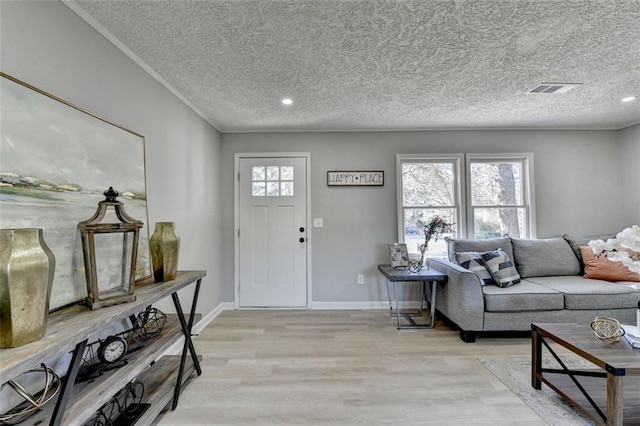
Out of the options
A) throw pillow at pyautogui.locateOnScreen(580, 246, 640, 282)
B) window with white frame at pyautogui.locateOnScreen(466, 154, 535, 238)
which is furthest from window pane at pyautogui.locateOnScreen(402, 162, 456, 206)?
throw pillow at pyautogui.locateOnScreen(580, 246, 640, 282)

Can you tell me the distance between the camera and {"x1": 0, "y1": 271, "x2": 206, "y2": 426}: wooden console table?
91cm

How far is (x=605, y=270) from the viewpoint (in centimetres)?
309

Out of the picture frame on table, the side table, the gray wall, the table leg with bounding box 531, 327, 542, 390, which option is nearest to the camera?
the table leg with bounding box 531, 327, 542, 390

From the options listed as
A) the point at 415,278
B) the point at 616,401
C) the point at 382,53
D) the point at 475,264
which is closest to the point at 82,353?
the point at 382,53

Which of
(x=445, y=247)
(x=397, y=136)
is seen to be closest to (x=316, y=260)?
(x=445, y=247)

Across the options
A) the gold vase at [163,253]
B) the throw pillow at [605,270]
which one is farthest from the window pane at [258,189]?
the throw pillow at [605,270]

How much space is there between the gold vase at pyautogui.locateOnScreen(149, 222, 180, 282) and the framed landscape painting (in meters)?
0.36

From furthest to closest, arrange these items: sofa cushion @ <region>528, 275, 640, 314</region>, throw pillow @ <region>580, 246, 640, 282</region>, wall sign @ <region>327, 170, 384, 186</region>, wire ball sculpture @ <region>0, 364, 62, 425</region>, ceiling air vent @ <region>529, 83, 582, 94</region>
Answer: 1. wall sign @ <region>327, 170, 384, 186</region>
2. throw pillow @ <region>580, 246, 640, 282</region>
3. sofa cushion @ <region>528, 275, 640, 314</region>
4. ceiling air vent @ <region>529, 83, 582, 94</region>
5. wire ball sculpture @ <region>0, 364, 62, 425</region>

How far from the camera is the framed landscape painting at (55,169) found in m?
1.21

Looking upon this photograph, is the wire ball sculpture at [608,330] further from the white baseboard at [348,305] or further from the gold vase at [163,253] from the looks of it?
the gold vase at [163,253]

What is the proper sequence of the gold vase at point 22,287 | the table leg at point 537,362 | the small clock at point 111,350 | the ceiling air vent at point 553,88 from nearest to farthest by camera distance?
1. the gold vase at point 22,287
2. the small clock at point 111,350
3. the table leg at point 537,362
4. the ceiling air vent at point 553,88

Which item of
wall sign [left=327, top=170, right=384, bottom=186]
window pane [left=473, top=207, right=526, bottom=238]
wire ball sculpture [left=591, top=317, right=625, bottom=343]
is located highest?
wall sign [left=327, top=170, right=384, bottom=186]

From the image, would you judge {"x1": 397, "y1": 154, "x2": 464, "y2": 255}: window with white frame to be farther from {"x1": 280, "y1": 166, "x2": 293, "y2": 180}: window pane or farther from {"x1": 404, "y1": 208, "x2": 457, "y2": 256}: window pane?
{"x1": 280, "y1": 166, "x2": 293, "y2": 180}: window pane

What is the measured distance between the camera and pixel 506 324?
280 cm
